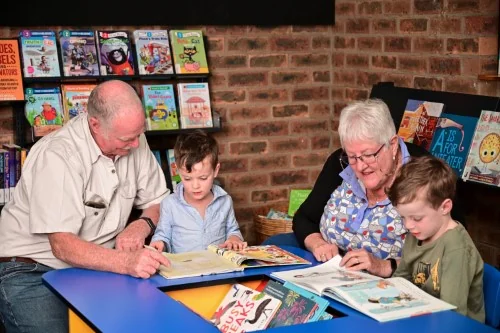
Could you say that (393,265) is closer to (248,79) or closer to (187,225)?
(187,225)

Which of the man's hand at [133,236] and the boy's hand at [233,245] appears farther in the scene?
the man's hand at [133,236]

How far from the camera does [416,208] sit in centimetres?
286

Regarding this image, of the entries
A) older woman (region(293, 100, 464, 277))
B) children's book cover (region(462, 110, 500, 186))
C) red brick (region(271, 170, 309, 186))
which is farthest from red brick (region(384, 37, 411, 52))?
older woman (region(293, 100, 464, 277))

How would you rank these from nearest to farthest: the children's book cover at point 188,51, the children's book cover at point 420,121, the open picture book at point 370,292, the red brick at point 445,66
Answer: the open picture book at point 370,292
the children's book cover at point 420,121
the red brick at point 445,66
the children's book cover at point 188,51

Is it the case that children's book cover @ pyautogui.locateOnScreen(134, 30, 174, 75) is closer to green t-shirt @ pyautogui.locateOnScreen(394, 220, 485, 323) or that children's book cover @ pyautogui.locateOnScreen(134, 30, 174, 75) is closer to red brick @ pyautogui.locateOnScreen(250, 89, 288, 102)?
red brick @ pyautogui.locateOnScreen(250, 89, 288, 102)

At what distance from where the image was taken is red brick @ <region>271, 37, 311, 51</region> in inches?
221

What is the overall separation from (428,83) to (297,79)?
111cm

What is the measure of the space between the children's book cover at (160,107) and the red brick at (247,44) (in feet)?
1.77

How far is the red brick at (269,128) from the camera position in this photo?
5.65 meters

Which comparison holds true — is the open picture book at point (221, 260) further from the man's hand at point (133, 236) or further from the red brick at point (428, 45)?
the red brick at point (428, 45)

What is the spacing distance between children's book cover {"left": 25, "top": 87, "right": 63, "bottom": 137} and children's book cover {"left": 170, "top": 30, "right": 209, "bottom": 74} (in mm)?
786

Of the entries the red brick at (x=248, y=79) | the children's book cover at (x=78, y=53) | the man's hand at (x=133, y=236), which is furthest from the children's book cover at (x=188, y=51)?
the man's hand at (x=133, y=236)

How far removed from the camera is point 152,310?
2.79 m

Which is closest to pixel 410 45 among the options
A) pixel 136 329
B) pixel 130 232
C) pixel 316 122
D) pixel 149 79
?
pixel 316 122
